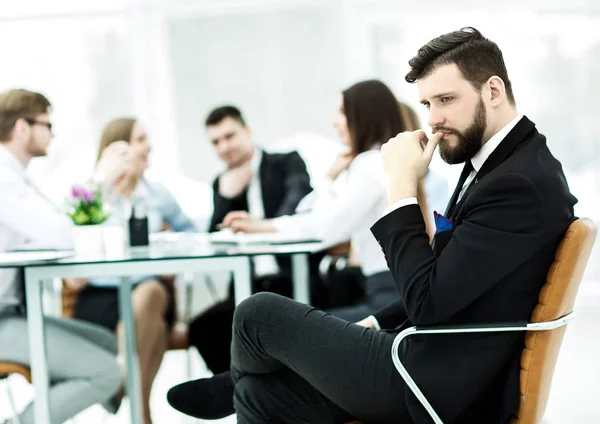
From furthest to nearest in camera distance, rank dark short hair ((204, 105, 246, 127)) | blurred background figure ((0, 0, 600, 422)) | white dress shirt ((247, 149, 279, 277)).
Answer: blurred background figure ((0, 0, 600, 422)) → dark short hair ((204, 105, 246, 127)) → white dress shirt ((247, 149, 279, 277))

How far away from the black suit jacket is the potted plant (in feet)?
4.39

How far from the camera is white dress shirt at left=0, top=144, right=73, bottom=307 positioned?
286 cm

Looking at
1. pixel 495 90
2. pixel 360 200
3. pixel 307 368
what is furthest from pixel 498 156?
pixel 360 200

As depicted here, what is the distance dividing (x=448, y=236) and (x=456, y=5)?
5407mm

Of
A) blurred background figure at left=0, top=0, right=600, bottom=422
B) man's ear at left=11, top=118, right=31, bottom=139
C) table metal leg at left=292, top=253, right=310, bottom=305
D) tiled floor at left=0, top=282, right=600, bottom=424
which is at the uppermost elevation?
blurred background figure at left=0, top=0, right=600, bottom=422

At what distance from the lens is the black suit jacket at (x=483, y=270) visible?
5.30 ft

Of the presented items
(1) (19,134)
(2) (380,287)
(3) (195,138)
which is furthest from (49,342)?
(3) (195,138)

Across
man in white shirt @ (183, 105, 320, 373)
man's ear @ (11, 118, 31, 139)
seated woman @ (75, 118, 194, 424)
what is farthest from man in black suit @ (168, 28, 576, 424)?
man in white shirt @ (183, 105, 320, 373)

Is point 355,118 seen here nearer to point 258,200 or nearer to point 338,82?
point 258,200

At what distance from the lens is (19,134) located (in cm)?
304

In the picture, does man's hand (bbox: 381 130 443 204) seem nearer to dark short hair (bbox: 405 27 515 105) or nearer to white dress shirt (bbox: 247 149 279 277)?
dark short hair (bbox: 405 27 515 105)

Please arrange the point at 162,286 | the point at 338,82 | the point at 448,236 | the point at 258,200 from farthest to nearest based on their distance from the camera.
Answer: the point at 338,82 < the point at 258,200 < the point at 162,286 < the point at 448,236

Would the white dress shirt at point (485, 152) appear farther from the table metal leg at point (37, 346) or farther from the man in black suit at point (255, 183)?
the man in black suit at point (255, 183)

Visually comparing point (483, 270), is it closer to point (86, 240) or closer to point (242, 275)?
point (242, 275)
